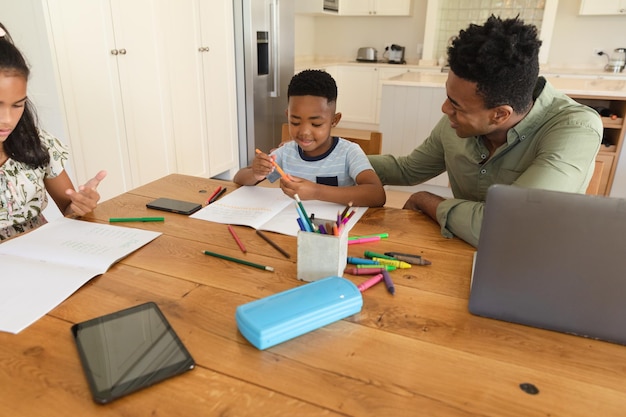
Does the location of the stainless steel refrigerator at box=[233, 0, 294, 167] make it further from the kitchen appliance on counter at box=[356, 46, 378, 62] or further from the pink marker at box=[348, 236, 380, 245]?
the pink marker at box=[348, 236, 380, 245]

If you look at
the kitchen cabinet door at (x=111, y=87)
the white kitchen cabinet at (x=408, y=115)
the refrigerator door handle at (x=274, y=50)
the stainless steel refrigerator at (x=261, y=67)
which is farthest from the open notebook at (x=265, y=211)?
the refrigerator door handle at (x=274, y=50)

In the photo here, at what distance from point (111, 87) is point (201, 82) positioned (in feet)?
2.81

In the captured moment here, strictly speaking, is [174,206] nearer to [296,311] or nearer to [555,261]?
[296,311]

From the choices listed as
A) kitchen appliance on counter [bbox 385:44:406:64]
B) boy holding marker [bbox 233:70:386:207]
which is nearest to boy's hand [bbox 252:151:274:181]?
boy holding marker [bbox 233:70:386:207]

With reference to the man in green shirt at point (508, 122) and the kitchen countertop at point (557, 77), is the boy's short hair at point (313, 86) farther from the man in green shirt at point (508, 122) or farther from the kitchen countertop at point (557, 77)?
the kitchen countertop at point (557, 77)

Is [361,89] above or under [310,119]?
under

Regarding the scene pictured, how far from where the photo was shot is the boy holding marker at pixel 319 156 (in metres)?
1.24

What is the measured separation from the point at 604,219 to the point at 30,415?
76cm

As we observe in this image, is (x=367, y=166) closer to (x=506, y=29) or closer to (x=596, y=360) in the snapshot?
(x=506, y=29)

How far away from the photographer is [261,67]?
378cm

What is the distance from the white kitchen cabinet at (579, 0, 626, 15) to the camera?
4.69m

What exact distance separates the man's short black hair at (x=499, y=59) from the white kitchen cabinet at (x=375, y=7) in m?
4.87

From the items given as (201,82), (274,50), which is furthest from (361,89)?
(201,82)

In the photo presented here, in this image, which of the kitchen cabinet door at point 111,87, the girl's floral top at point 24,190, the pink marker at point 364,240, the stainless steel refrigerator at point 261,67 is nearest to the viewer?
the pink marker at point 364,240
